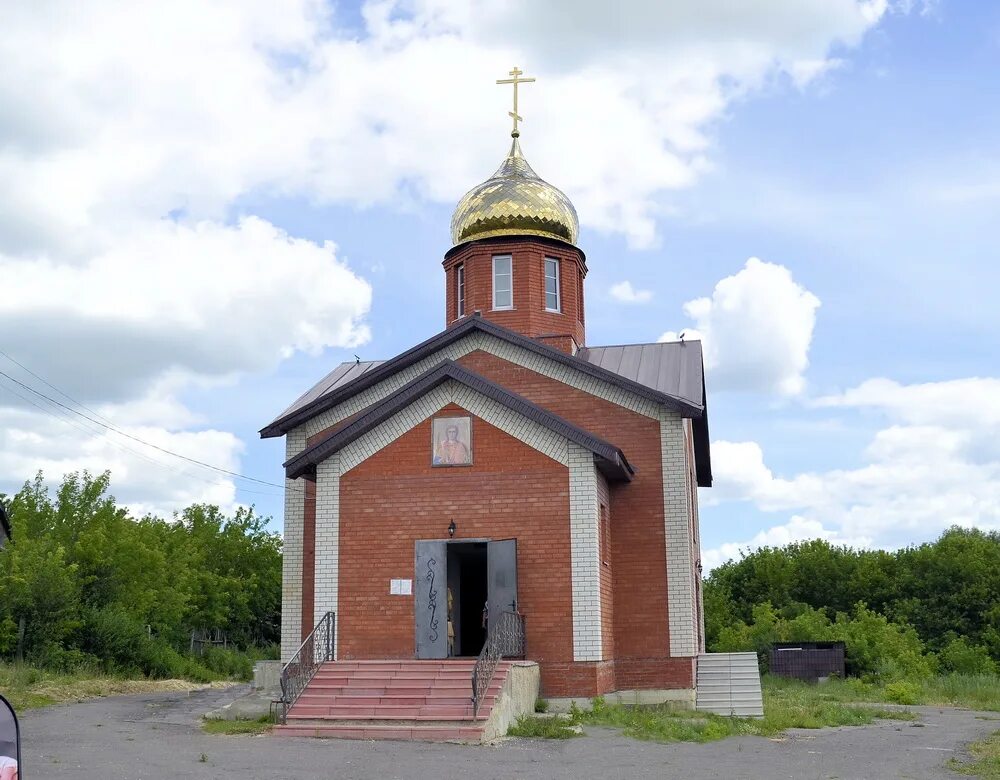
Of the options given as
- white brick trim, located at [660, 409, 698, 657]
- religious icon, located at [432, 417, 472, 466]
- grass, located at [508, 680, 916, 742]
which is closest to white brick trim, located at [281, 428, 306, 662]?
religious icon, located at [432, 417, 472, 466]

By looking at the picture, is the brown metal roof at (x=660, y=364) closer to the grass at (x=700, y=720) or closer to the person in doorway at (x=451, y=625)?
the person in doorway at (x=451, y=625)

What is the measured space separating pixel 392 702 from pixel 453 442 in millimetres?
4108

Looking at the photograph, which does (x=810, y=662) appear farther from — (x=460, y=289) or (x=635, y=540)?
(x=460, y=289)

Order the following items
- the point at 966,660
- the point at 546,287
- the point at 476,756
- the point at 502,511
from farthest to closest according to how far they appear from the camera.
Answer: the point at 966,660 < the point at 546,287 < the point at 502,511 < the point at 476,756

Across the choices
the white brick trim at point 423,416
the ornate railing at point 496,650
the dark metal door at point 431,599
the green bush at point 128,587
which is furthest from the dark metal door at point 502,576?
the green bush at point 128,587

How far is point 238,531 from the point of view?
3762 centimetres

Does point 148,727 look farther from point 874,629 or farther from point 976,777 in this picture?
point 874,629

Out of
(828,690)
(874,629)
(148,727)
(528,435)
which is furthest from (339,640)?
(874,629)

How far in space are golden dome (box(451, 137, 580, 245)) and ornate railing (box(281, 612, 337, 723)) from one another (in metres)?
8.67

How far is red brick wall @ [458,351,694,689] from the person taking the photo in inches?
655

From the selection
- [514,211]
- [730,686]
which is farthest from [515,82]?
[730,686]

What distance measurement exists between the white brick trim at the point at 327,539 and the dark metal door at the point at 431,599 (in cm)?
118

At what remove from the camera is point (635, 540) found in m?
17.1

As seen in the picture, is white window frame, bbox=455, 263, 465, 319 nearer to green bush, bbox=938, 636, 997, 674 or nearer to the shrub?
the shrub
